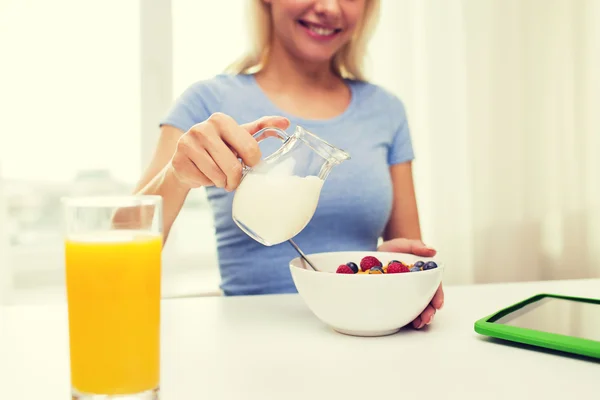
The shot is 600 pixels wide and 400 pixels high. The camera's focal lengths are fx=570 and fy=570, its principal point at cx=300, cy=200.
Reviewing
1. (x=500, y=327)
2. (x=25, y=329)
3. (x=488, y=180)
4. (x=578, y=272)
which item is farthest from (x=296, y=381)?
(x=578, y=272)

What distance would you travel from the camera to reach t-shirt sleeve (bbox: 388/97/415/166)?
4.83 feet

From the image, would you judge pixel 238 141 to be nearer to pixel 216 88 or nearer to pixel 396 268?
pixel 396 268

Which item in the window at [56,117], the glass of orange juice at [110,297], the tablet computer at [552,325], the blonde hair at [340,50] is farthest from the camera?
the window at [56,117]

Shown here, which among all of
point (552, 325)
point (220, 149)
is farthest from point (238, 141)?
point (552, 325)

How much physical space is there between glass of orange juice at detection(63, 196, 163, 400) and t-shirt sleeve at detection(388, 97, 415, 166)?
3.40 feet

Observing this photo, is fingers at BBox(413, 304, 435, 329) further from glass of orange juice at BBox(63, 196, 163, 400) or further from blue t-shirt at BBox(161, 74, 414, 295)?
blue t-shirt at BBox(161, 74, 414, 295)

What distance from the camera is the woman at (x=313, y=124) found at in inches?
50.4

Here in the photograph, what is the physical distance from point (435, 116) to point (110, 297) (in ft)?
5.73

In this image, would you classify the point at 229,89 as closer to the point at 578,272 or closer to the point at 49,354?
the point at 49,354

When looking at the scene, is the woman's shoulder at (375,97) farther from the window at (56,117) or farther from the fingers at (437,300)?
the window at (56,117)

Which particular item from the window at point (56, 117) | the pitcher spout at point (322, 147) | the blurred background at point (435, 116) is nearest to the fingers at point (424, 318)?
the pitcher spout at point (322, 147)

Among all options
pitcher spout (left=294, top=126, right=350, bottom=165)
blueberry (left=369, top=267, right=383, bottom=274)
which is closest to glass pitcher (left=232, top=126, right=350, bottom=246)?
pitcher spout (left=294, top=126, right=350, bottom=165)

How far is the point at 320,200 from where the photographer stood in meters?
1.29

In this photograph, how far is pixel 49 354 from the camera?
0.73 metres
